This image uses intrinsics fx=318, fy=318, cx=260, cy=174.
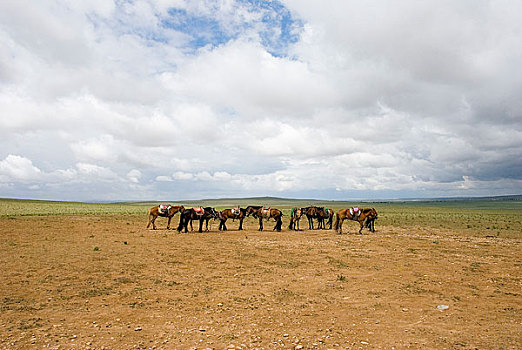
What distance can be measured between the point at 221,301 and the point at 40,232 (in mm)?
20380

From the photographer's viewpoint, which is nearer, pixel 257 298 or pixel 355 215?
pixel 257 298

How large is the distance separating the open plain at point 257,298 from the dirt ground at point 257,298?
4 centimetres

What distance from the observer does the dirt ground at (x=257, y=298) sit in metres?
6.80

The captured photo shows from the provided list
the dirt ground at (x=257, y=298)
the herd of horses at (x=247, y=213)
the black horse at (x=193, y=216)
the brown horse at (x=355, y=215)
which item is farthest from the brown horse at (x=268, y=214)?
the dirt ground at (x=257, y=298)

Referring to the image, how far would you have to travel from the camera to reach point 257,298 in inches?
377

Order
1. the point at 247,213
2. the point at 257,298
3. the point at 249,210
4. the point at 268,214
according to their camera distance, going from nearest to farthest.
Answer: the point at 257,298, the point at 268,214, the point at 249,210, the point at 247,213

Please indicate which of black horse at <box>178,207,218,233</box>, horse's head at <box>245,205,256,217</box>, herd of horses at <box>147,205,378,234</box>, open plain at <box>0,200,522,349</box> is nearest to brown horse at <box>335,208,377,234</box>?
herd of horses at <box>147,205,378,234</box>

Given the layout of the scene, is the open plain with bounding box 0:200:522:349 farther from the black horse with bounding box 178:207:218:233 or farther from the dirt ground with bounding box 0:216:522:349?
the black horse with bounding box 178:207:218:233

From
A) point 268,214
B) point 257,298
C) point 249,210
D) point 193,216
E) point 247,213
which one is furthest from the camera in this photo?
point 247,213

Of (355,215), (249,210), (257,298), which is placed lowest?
(257,298)

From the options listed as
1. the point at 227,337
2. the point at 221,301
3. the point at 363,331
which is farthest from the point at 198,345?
the point at 363,331

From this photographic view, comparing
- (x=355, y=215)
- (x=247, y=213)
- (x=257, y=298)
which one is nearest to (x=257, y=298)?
(x=257, y=298)

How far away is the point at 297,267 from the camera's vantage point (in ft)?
45.2

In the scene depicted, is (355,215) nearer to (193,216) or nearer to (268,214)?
(268,214)
